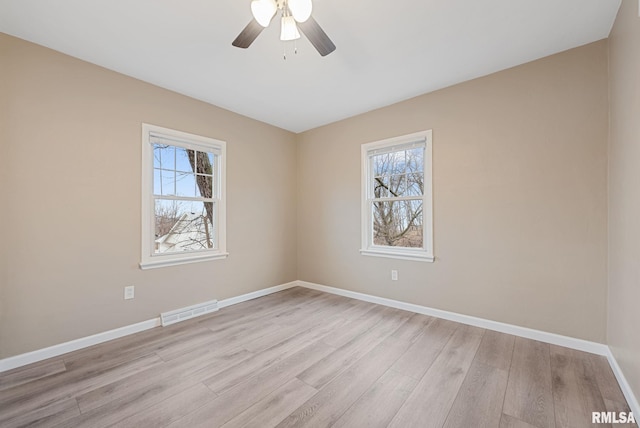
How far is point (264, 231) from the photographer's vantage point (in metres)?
4.02

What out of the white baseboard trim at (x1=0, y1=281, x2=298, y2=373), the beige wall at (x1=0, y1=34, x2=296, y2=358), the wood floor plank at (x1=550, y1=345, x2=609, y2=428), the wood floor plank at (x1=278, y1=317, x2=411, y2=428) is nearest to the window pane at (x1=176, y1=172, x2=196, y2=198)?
the beige wall at (x1=0, y1=34, x2=296, y2=358)

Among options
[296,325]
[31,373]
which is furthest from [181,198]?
[296,325]

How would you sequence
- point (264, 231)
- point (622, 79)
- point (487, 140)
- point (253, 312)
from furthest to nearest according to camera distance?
1. point (264, 231)
2. point (253, 312)
3. point (487, 140)
4. point (622, 79)

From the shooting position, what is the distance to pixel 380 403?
5.51 feet

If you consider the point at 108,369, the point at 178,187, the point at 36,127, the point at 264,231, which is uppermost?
the point at 36,127

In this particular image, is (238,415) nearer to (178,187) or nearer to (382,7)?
(178,187)

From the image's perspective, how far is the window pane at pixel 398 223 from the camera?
3.33 meters

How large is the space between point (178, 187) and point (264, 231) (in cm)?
136

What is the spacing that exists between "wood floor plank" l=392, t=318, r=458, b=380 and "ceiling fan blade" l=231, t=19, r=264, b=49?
2655 mm

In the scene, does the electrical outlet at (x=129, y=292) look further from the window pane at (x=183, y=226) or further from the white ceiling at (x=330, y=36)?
the white ceiling at (x=330, y=36)

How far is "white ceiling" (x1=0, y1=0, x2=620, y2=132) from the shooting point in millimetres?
1861

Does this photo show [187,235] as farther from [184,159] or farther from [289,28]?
[289,28]

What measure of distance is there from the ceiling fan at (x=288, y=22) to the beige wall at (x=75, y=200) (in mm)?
1663

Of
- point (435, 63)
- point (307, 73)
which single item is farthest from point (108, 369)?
point (435, 63)
